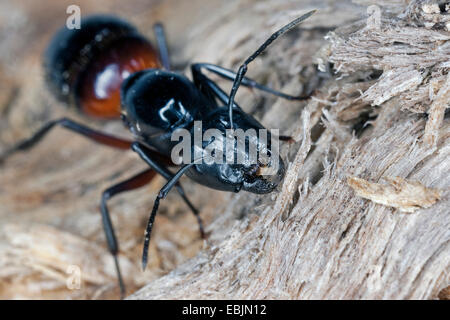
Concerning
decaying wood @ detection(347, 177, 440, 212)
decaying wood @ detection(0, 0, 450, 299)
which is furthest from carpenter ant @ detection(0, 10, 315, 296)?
decaying wood @ detection(347, 177, 440, 212)

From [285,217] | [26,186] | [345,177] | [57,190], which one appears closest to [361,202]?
[345,177]

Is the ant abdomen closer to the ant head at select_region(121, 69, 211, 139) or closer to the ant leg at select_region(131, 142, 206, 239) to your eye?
the ant head at select_region(121, 69, 211, 139)

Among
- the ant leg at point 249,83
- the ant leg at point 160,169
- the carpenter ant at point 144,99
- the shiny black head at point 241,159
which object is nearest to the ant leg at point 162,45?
the carpenter ant at point 144,99

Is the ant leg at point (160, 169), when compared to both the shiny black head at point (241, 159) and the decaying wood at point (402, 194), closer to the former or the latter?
the shiny black head at point (241, 159)

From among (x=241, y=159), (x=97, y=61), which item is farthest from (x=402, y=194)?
(x=97, y=61)

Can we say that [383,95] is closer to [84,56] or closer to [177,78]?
[177,78]

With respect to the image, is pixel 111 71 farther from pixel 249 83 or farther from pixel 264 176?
pixel 264 176

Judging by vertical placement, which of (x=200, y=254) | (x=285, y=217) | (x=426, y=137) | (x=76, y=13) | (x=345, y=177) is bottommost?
(x=200, y=254)
